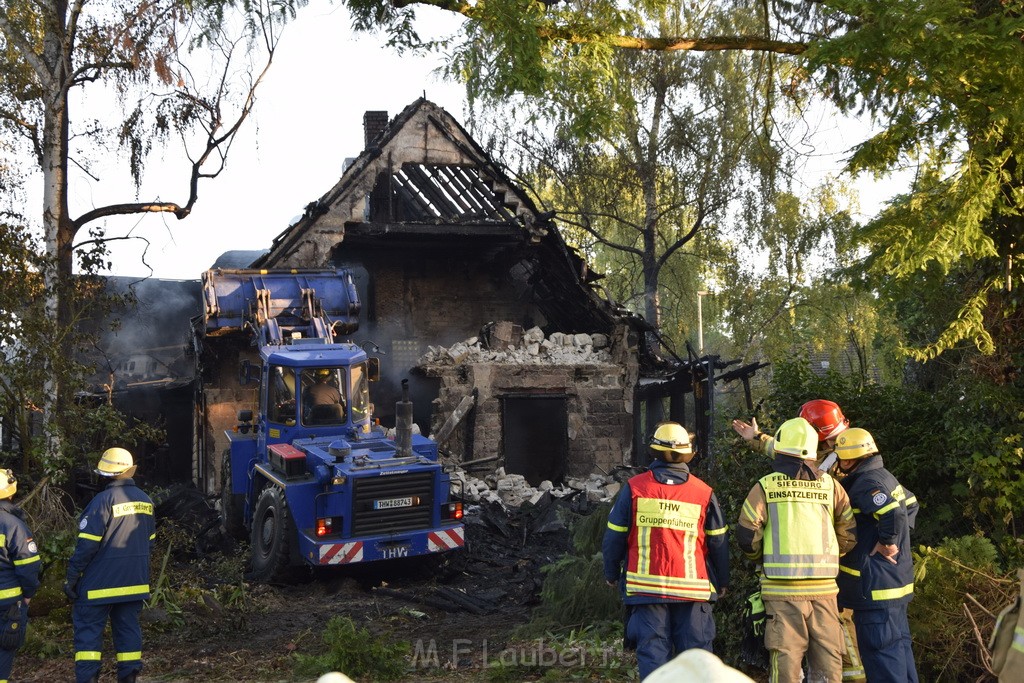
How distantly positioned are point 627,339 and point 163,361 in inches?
400

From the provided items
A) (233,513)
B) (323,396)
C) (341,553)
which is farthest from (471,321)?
(341,553)

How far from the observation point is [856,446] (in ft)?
20.0

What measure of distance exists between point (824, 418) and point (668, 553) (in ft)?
4.75

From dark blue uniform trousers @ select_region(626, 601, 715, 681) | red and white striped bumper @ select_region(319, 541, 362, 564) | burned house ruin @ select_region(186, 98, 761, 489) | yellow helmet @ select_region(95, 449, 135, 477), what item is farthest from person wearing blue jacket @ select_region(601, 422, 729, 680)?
burned house ruin @ select_region(186, 98, 761, 489)

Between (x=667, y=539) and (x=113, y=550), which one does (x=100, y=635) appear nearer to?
(x=113, y=550)

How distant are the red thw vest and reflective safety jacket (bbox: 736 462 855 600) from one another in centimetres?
28

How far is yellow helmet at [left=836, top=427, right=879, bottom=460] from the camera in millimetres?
6090

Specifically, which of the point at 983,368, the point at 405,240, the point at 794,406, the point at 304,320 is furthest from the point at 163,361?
the point at 983,368

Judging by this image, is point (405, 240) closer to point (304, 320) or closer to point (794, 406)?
point (304, 320)

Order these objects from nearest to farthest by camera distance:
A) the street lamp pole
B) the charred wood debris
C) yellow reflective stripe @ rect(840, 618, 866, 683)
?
yellow reflective stripe @ rect(840, 618, 866, 683), the charred wood debris, the street lamp pole

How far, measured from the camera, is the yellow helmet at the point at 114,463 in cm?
709

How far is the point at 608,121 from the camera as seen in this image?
10.4 metres

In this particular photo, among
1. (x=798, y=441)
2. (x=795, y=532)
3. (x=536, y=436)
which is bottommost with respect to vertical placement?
(x=536, y=436)

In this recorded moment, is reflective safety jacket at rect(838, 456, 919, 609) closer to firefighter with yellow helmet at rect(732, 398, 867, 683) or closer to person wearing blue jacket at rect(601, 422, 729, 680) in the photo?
firefighter with yellow helmet at rect(732, 398, 867, 683)
